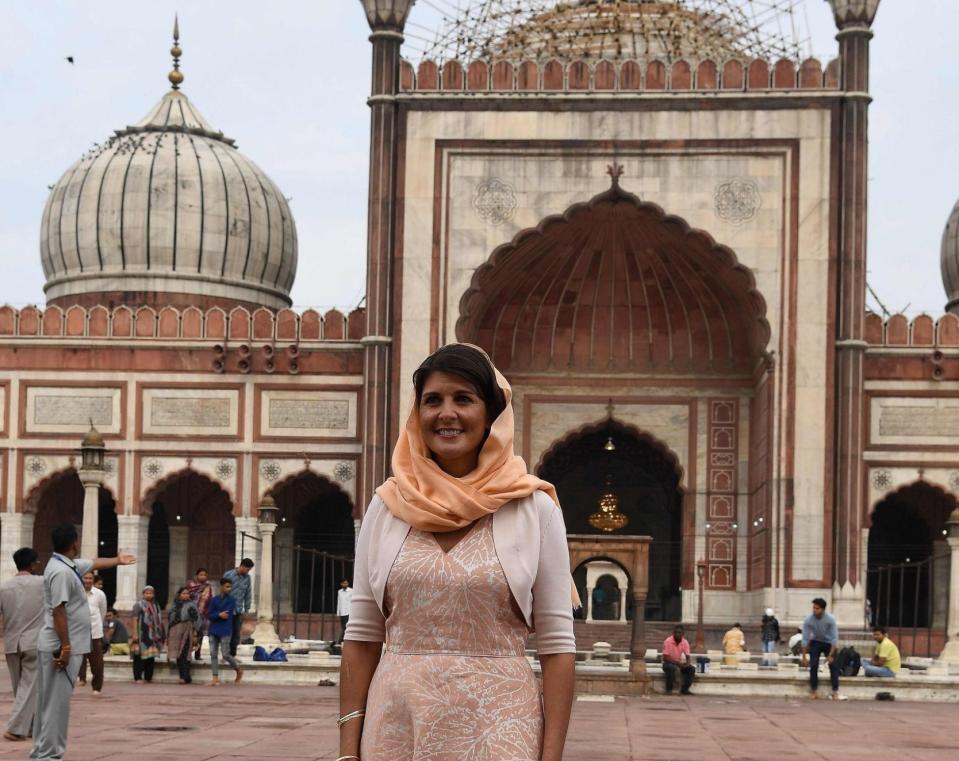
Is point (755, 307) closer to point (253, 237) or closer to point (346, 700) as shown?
point (253, 237)

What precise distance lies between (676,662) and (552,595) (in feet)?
37.4

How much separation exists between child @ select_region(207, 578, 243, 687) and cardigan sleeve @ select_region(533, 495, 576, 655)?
10.4 meters

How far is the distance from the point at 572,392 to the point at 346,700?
20.3 m

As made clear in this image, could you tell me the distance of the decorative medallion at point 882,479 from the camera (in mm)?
21484

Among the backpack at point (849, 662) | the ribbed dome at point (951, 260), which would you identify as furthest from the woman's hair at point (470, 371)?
the ribbed dome at point (951, 260)

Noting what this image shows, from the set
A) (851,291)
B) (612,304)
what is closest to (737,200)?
(851,291)

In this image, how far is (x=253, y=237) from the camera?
87.3 feet

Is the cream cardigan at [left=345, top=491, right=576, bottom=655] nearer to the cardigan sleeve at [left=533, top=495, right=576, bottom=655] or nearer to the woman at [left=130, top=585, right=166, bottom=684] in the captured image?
the cardigan sleeve at [left=533, top=495, right=576, bottom=655]

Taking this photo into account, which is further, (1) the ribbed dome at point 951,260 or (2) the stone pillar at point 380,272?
(1) the ribbed dome at point 951,260

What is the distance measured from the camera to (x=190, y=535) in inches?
957

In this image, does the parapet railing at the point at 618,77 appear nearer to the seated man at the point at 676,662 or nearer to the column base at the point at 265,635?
the column base at the point at 265,635

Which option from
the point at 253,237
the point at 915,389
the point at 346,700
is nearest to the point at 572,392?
the point at 915,389

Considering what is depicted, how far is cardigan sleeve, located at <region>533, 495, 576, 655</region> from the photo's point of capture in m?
2.85

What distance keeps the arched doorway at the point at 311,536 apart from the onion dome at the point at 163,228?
361 centimetres
